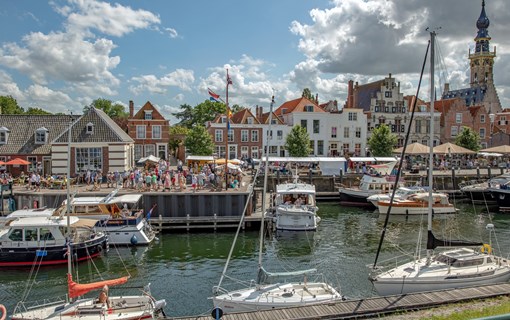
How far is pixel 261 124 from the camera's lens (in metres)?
64.5

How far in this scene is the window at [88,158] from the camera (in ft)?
138

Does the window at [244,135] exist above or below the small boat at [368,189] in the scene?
above

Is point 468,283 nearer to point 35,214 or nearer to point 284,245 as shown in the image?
point 284,245

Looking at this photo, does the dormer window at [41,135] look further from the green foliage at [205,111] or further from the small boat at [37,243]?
the green foliage at [205,111]

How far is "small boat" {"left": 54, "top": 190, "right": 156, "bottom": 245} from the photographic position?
28.7m

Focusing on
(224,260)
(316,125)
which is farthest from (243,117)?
(224,260)

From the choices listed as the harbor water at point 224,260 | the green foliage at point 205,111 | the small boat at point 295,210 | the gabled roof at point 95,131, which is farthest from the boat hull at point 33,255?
the green foliage at point 205,111

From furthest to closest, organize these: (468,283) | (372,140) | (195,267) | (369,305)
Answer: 1. (372,140)
2. (195,267)
3. (468,283)
4. (369,305)

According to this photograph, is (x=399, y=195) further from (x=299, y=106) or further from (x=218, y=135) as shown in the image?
(x=218, y=135)

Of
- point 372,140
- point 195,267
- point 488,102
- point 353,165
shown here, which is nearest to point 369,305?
point 195,267

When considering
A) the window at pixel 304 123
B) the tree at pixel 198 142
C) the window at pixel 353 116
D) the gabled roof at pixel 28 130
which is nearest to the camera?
the gabled roof at pixel 28 130

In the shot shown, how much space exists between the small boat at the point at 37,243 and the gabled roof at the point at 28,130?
2053 centimetres

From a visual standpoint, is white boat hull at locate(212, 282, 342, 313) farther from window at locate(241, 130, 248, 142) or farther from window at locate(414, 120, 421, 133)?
window at locate(414, 120, 421, 133)

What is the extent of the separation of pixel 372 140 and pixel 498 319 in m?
60.0
